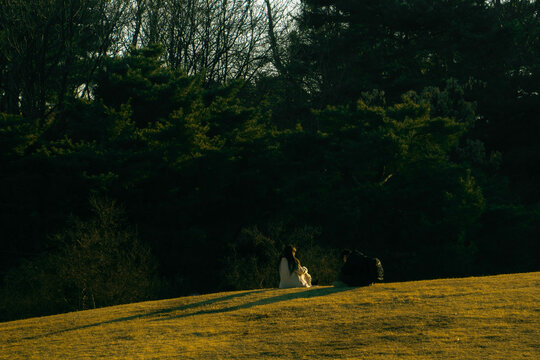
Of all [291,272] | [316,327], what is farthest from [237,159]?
[316,327]

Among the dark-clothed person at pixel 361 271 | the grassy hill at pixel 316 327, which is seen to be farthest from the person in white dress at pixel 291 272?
the dark-clothed person at pixel 361 271

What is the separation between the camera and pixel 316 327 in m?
9.95

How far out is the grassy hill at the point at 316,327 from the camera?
27.4 ft

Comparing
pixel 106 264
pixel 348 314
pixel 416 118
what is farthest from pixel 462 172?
pixel 348 314

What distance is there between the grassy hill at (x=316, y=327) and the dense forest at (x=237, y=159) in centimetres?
743

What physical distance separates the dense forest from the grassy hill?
24.4 ft

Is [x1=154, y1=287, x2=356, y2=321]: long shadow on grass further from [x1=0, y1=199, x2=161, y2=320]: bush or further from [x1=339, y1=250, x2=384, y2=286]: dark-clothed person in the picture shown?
[x1=0, y1=199, x2=161, y2=320]: bush

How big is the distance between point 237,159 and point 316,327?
57.8ft

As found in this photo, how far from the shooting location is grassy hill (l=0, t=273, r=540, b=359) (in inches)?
329

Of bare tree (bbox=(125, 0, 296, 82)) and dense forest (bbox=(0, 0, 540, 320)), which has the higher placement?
bare tree (bbox=(125, 0, 296, 82))

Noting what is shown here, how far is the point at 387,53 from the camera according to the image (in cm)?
3503

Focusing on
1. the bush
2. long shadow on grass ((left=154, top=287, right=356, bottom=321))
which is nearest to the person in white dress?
long shadow on grass ((left=154, top=287, right=356, bottom=321))

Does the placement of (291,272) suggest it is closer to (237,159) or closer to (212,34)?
(237,159)

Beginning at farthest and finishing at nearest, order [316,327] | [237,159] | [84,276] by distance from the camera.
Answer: [237,159]
[84,276]
[316,327]
